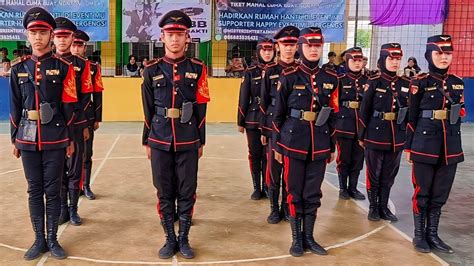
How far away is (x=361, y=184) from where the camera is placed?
22.2 feet

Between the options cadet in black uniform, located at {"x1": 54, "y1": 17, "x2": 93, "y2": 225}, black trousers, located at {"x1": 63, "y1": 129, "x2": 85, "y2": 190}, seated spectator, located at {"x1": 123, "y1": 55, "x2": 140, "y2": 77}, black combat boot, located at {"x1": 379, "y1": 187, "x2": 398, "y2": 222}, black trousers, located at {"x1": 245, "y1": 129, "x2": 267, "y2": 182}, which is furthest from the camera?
seated spectator, located at {"x1": 123, "y1": 55, "x2": 140, "y2": 77}

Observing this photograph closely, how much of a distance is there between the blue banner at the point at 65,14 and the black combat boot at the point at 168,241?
8.38 meters

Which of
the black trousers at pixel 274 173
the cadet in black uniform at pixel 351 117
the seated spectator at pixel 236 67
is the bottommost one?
the black trousers at pixel 274 173

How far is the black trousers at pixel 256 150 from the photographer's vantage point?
19.0ft

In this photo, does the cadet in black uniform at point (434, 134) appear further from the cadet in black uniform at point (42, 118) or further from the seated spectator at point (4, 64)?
the seated spectator at point (4, 64)

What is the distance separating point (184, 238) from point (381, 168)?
217cm

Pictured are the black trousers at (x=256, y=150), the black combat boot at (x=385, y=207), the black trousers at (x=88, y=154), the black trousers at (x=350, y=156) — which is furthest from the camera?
the black trousers at (x=350, y=156)

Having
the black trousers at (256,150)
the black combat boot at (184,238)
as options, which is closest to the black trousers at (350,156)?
the black trousers at (256,150)

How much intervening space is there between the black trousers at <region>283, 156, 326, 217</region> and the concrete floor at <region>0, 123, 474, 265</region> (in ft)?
1.31

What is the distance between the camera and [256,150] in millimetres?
5824

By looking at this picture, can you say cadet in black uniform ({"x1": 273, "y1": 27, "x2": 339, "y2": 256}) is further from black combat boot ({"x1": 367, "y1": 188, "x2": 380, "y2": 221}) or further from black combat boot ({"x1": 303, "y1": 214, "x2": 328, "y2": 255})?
black combat boot ({"x1": 367, "y1": 188, "x2": 380, "y2": 221})

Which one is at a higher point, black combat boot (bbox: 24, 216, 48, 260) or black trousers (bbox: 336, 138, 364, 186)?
black trousers (bbox: 336, 138, 364, 186)

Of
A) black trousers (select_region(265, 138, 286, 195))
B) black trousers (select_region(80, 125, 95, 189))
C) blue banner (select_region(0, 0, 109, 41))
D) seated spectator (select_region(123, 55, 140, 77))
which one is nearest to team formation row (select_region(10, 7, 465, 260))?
black trousers (select_region(80, 125, 95, 189))

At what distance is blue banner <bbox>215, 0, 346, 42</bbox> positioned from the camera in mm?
11492
